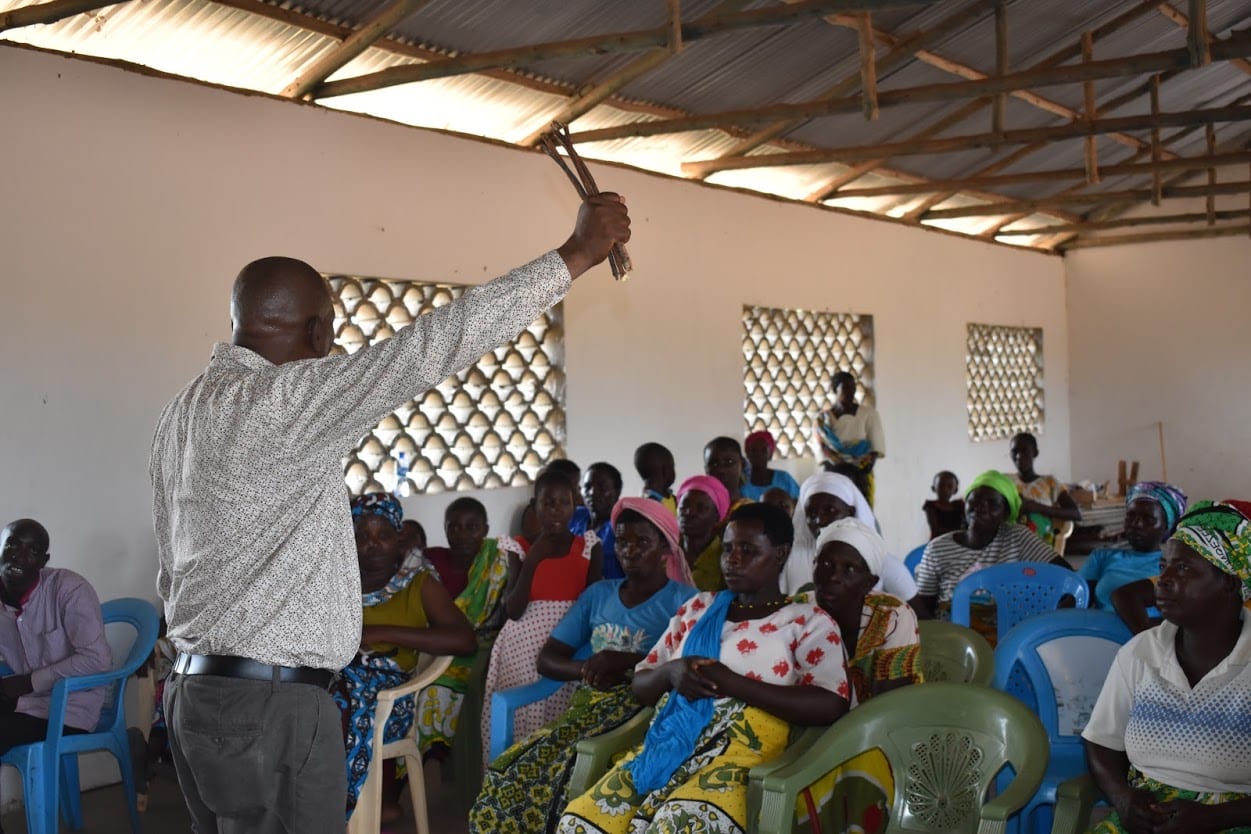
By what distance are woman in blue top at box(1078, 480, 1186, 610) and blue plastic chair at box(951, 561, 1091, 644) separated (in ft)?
0.27

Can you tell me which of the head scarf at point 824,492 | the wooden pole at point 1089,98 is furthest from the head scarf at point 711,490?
the wooden pole at point 1089,98

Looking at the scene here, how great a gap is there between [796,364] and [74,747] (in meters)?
5.81

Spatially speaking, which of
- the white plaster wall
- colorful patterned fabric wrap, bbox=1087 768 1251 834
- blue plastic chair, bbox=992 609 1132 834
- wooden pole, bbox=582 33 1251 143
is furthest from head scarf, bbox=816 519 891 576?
the white plaster wall

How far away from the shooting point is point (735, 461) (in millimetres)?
5441

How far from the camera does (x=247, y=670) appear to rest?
1.73 m

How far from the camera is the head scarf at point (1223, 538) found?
230 centimetres

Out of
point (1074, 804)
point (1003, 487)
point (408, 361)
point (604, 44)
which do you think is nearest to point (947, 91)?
point (604, 44)

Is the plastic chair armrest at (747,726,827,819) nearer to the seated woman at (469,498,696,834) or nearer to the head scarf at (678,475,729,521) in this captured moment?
the seated woman at (469,498,696,834)

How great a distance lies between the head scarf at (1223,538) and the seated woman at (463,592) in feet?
6.30

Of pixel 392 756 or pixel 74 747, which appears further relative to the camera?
pixel 74 747

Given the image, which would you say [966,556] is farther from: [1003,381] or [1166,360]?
[1166,360]

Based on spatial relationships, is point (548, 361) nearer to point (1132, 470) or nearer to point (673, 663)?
point (673, 663)

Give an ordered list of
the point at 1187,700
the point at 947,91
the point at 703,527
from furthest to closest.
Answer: the point at 947,91 < the point at 703,527 < the point at 1187,700

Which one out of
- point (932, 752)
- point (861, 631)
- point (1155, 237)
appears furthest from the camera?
point (1155, 237)
